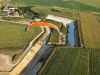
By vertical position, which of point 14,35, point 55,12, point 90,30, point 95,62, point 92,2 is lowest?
point 95,62

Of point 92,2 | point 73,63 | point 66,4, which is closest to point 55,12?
point 66,4

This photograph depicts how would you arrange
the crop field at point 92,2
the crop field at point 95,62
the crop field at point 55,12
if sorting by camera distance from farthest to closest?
the crop field at point 92,2, the crop field at point 55,12, the crop field at point 95,62

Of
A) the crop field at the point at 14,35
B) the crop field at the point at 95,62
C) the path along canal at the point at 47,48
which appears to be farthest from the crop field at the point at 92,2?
the crop field at the point at 95,62

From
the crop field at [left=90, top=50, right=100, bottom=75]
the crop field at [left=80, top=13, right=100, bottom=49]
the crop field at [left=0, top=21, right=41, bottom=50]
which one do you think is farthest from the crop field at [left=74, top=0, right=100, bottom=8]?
the crop field at [left=90, top=50, right=100, bottom=75]

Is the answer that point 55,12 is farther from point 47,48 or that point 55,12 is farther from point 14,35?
point 47,48

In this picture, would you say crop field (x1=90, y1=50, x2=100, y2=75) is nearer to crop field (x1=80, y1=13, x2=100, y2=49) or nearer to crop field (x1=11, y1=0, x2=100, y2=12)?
crop field (x1=80, y1=13, x2=100, y2=49)

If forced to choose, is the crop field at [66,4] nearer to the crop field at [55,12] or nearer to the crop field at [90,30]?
the crop field at [55,12]

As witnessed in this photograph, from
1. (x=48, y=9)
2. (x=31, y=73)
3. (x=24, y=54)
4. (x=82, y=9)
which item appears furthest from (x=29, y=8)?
(x=31, y=73)
